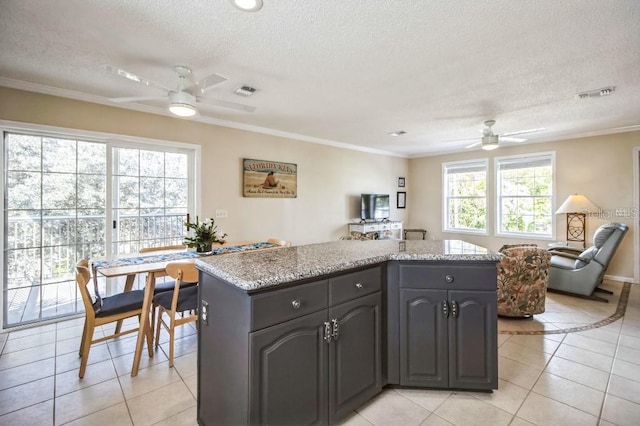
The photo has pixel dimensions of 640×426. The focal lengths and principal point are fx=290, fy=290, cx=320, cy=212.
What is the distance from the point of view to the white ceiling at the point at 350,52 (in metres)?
1.91

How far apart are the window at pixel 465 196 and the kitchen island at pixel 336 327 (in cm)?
486

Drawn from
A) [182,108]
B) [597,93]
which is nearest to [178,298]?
[182,108]

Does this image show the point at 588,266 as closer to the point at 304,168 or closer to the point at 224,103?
the point at 304,168

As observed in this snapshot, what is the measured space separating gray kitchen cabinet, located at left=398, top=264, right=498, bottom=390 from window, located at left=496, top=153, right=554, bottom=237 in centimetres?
488

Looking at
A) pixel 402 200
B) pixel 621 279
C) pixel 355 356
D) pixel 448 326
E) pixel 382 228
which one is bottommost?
pixel 621 279

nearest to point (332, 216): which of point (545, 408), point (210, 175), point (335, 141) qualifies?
point (335, 141)

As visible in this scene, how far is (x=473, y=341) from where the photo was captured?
1955 mm

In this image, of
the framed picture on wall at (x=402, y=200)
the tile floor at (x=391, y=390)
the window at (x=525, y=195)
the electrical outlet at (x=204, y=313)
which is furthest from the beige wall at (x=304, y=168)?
the electrical outlet at (x=204, y=313)

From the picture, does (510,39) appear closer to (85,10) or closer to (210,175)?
(85,10)

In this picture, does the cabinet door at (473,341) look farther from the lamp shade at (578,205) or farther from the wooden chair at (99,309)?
the lamp shade at (578,205)

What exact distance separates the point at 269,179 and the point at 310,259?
130 inches

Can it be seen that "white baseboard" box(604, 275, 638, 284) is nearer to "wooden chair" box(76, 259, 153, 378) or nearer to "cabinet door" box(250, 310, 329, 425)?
"cabinet door" box(250, 310, 329, 425)

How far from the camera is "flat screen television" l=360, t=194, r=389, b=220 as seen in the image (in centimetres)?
623

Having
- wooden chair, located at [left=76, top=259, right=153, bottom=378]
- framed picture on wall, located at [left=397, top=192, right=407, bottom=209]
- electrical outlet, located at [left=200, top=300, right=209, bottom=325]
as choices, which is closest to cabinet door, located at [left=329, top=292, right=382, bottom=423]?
electrical outlet, located at [left=200, top=300, right=209, bottom=325]
